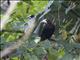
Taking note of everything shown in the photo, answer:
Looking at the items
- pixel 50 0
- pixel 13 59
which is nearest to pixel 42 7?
pixel 50 0

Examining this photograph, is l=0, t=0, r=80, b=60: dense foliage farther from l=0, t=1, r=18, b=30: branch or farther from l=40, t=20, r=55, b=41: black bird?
l=0, t=1, r=18, b=30: branch

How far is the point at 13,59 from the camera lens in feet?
4.05

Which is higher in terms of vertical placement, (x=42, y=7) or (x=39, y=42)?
(x=42, y=7)

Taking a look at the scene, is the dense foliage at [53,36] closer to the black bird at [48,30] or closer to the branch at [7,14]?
the black bird at [48,30]

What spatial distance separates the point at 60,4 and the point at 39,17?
156 millimetres

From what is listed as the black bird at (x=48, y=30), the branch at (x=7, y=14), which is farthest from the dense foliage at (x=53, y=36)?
the branch at (x=7, y=14)

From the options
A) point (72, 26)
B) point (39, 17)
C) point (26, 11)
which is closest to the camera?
point (39, 17)

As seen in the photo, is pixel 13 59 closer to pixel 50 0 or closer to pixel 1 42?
pixel 1 42

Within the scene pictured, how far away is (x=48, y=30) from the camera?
1.24 metres

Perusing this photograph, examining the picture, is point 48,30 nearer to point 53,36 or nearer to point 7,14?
point 53,36

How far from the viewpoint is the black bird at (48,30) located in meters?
1.24

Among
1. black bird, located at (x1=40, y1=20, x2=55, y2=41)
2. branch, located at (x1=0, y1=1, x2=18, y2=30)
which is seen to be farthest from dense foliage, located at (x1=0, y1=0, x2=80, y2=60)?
branch, located at (x1=0, y1=1, x2=18, y2=30)

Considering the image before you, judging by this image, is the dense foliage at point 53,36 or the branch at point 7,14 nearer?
the branch at point 7,14

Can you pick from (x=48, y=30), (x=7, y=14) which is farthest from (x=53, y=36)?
(x=7, y=14)
